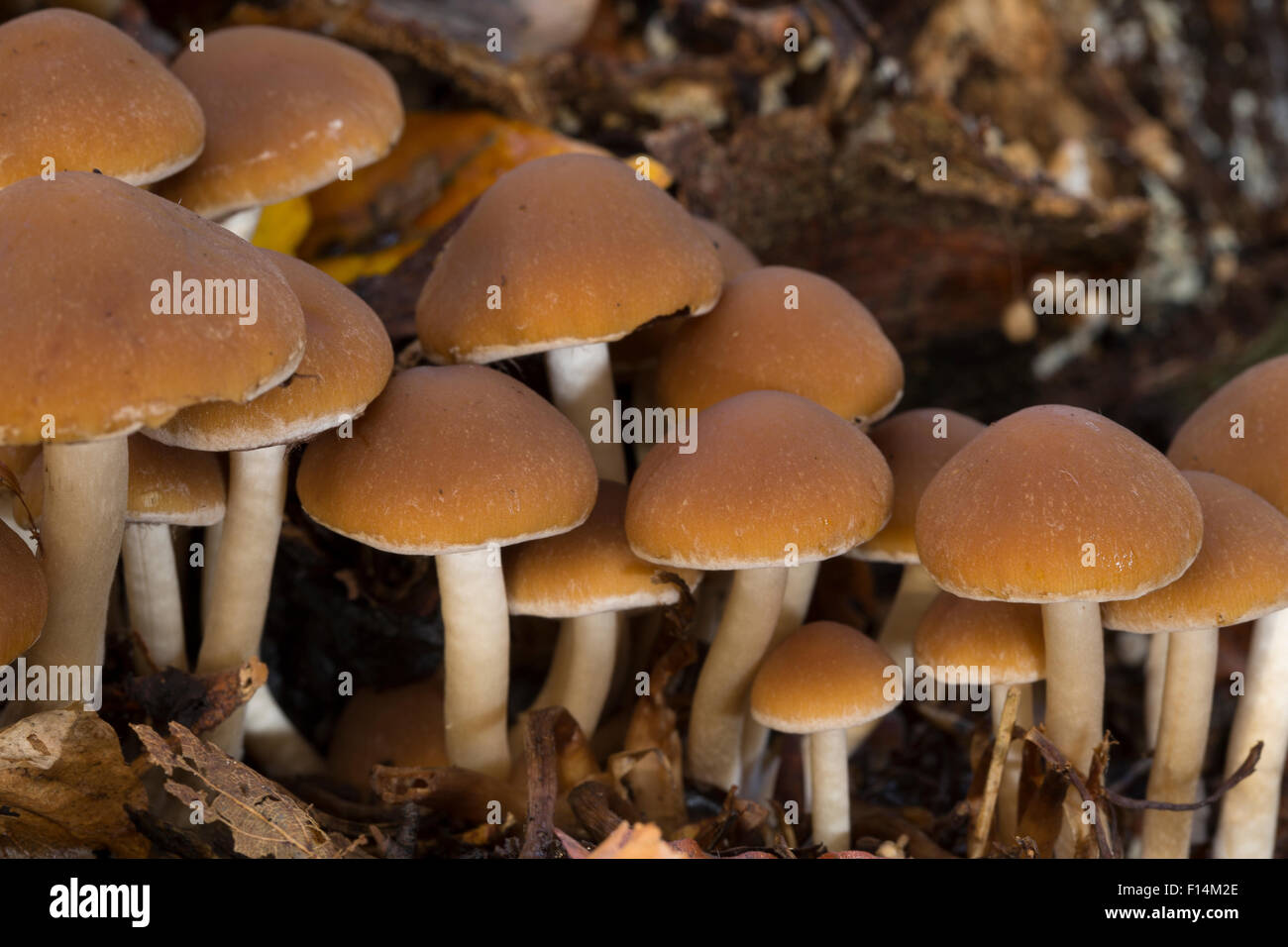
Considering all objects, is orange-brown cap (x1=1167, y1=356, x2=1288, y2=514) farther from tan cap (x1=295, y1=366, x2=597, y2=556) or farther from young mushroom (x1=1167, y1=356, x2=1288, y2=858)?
tan cap (x1=295, y1=366, x2=597, y2=556)

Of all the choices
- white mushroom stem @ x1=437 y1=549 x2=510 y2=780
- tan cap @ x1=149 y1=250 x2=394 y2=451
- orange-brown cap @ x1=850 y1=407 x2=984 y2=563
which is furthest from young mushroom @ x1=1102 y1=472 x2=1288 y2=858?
tan cap @ x1=149 y1=250 x2=394 y2=451

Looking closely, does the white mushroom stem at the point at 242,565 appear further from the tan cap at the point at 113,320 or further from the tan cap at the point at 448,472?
the tan cap at the point at 113,320

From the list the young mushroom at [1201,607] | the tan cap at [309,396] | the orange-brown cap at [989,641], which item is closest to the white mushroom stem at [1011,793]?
the orange-brown cap at [989,641]

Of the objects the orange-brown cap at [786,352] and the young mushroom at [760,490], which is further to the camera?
the orange-brown cap at [786,352]

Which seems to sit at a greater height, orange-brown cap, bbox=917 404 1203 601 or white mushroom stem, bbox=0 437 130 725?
orange-brown cap, bbox=917 404 1203 601

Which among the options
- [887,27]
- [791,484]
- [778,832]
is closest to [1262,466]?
[791,484]

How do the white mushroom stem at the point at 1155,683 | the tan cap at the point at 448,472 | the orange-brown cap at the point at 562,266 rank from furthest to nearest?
the white mushroom stem at the point at 1155,683 → the orange-brown cap at the point at 562,266 → the tan cap at the point at 448,472
